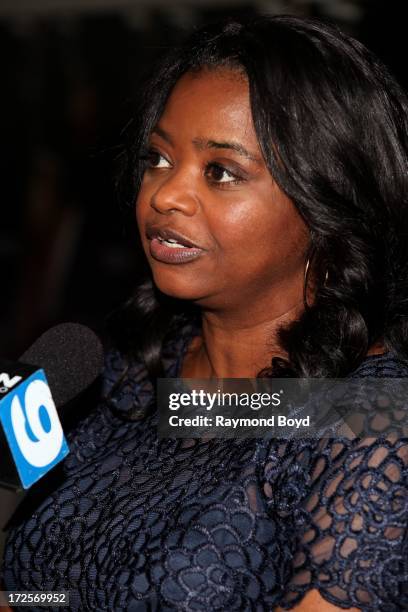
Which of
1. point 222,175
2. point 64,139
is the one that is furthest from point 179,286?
point 64,139

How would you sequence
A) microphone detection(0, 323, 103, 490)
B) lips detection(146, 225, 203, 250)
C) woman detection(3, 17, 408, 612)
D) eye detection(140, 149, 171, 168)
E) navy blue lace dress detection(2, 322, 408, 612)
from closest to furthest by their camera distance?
microphone detection(0, 323, 103, 490), navy blue lace dress detection(2, 322, 408, 612), woman detection(3, 17, 408, 612), lips detection(146, 225, 203, 250), eye detection(140, 149, 171, 168)

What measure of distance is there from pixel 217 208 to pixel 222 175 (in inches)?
2.2

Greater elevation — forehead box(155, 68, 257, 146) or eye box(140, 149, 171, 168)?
forehead box(155, 68, 257, 146)

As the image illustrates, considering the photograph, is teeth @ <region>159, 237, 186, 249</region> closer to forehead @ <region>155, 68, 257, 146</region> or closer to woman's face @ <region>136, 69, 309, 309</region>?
woman's face @ <region>136, 69, 309, 309</region>

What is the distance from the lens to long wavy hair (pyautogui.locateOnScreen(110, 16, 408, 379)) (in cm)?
136

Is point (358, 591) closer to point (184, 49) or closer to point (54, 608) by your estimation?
point (54, 608)

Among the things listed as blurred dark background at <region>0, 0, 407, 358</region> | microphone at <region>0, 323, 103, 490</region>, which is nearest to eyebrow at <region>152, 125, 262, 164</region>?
microphone at <region>0, 323, 103, 490</region>

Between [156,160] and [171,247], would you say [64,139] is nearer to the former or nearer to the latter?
[156,160]

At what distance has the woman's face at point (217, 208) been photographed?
4.46ft

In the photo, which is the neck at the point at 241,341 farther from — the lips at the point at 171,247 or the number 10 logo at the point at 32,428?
the number 10 logo at the point at 32,428

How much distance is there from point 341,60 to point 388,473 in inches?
27.4

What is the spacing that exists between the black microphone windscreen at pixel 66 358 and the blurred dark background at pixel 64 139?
272 cm

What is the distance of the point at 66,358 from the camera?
1361 millimetres

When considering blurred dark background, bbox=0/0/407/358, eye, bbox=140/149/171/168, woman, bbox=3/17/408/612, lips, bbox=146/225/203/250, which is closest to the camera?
woman, bbox=3/17/408/612
